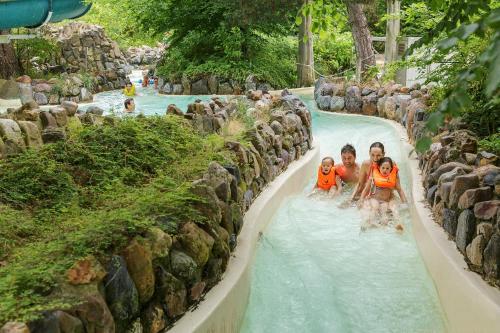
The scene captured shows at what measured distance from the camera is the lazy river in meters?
4.14

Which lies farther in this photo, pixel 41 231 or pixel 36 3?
pixel 36 3

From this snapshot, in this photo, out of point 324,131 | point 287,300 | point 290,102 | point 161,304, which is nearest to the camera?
point 161,304

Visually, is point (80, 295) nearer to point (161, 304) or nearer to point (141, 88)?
point (161, 304)

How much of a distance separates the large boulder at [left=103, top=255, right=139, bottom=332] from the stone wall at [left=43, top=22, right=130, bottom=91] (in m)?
16.9

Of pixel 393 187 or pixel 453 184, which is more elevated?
pixel 453 184

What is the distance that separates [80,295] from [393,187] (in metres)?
4.77

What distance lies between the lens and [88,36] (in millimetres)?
20828

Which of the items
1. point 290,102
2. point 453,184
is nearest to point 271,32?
point 290,102

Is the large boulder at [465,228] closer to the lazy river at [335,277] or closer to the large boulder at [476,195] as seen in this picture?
the large boulder at [476,195]

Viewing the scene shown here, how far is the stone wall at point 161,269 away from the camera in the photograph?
249 centimetres

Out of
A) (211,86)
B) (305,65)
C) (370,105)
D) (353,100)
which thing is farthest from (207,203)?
(305,65)

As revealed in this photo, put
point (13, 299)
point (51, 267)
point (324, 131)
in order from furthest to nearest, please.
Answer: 1. point (324, 131)
2. point (51, 267)
3. point (13, 299)

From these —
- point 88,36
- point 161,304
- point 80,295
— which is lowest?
point 161,304

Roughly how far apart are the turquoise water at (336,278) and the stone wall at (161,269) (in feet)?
1.70
